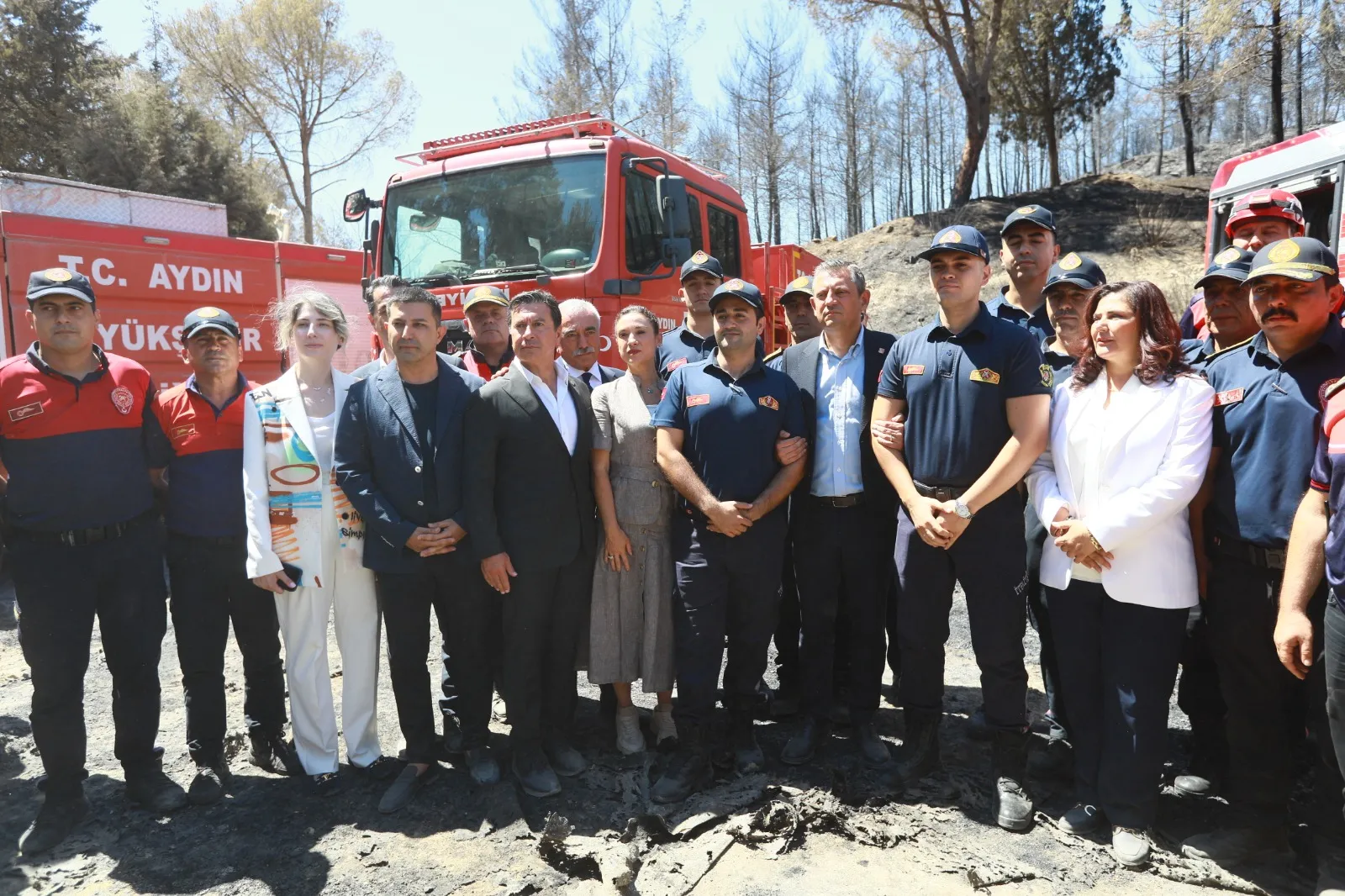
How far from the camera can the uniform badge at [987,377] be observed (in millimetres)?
2922

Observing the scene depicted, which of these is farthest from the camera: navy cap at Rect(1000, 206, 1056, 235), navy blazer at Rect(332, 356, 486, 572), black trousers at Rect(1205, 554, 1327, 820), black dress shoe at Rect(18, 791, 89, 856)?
navy cap at Rect(1000, 206, 1056, 235)

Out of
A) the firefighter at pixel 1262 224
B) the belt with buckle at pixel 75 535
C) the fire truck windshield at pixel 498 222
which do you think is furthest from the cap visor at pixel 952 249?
the belt with buckle at pixel 75 535

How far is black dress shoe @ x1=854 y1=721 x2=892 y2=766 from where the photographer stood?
10.8 ft

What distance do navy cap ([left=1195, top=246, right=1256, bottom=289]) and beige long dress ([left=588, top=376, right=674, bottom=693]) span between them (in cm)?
216

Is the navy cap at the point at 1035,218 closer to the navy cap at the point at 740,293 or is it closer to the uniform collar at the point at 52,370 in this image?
the navy cap at the point at 740,293

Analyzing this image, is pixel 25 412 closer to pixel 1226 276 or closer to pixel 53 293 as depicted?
pixel 53 293

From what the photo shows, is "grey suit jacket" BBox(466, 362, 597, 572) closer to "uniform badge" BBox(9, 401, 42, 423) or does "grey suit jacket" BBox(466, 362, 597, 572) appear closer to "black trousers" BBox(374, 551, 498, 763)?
"black trousers" BBox(374, 551, 498, 763)

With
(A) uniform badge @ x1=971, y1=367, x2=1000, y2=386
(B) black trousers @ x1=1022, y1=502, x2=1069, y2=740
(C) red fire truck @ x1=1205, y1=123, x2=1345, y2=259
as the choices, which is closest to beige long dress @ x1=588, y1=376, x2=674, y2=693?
(A) uniform badge @ x1=971, y1=367, x2=1000, y2=386

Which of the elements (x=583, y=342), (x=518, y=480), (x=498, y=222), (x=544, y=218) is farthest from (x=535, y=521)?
(x=498, y=222)

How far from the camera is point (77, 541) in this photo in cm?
296

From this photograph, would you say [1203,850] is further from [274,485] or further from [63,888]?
[63,888]

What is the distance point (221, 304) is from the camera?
301 inches

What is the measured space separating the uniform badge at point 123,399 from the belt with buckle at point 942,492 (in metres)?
2.93

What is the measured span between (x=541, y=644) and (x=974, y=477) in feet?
5.77
